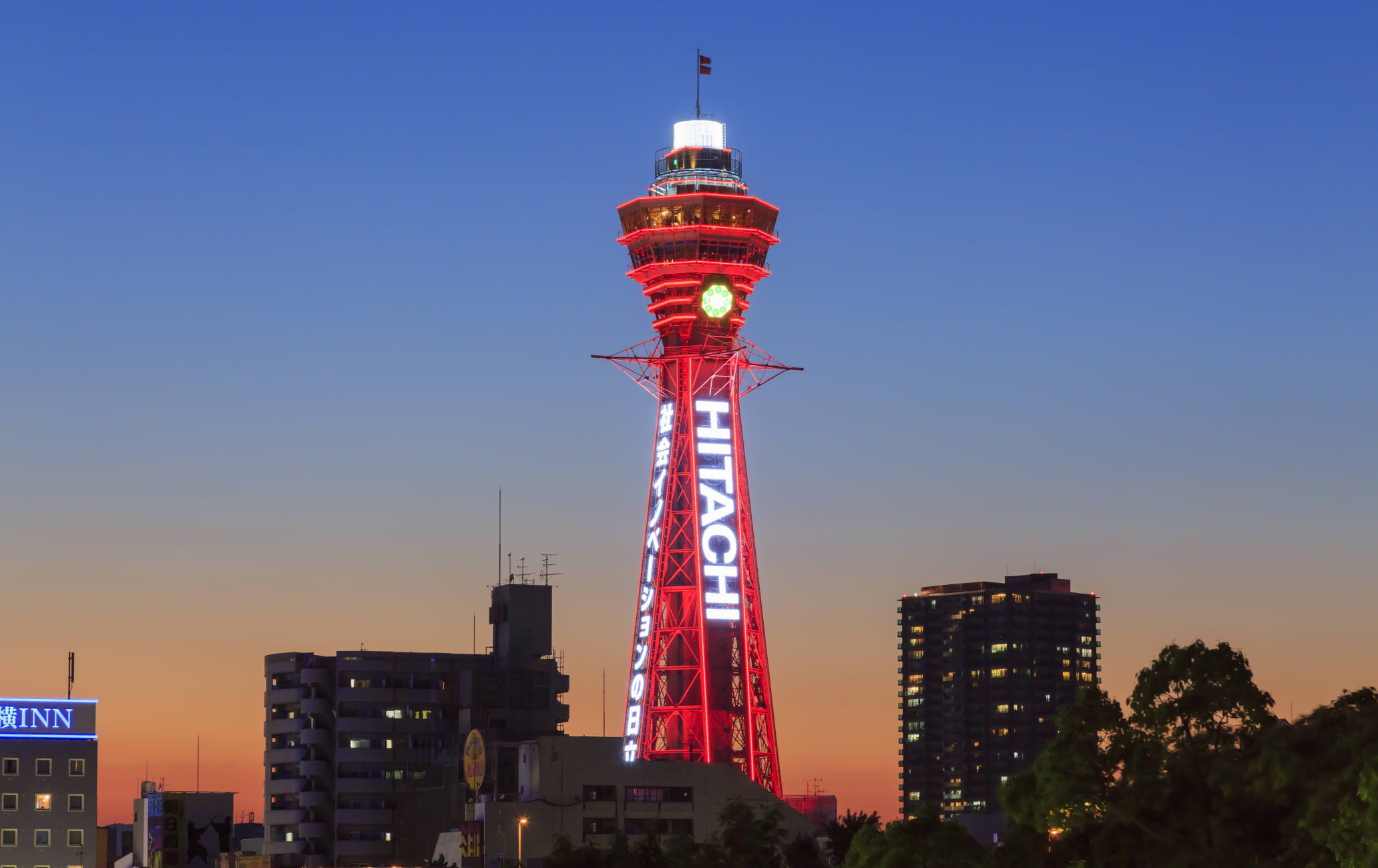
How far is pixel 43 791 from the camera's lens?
16112cm

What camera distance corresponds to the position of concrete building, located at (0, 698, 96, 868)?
160500 mm

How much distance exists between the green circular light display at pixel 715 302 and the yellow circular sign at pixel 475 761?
34160mm

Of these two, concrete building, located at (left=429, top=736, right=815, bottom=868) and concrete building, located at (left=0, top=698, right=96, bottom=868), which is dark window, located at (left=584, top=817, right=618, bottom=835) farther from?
concrete building, located at (left=0, top=698, right=96, bottom=868)

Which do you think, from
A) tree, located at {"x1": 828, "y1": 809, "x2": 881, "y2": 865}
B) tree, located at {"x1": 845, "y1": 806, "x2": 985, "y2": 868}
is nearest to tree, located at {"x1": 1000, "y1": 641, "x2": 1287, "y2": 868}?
→ tree, located at {"x1": 845, "y1": 806, "x2": 985, "y2": 868}

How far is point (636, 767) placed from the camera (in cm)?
15450

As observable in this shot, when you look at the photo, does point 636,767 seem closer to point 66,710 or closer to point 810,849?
point 810,849

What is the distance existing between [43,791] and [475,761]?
35275 millimetres

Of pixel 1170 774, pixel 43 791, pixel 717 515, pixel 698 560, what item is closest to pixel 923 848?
pixel 1170 774

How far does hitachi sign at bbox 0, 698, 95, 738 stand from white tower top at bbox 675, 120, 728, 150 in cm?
6212

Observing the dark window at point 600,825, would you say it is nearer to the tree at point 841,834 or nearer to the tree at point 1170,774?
the tree at point 841,834

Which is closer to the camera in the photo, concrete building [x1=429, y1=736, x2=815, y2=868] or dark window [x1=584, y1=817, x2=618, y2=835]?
concrete building [x1=429, y1=736, x2=815, y2=868]

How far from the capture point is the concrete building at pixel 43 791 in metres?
160

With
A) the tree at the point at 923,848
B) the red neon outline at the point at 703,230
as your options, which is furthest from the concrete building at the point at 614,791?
the tree at the point at 923,848

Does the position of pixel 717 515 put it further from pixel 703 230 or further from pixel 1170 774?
pixel 1170 774
